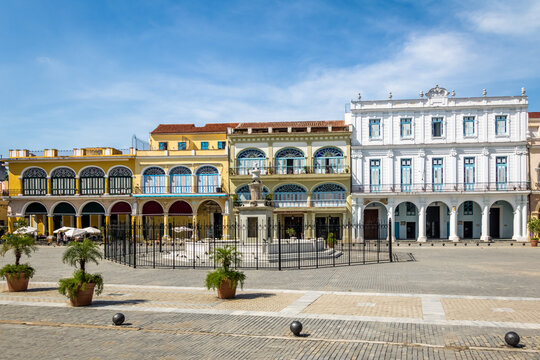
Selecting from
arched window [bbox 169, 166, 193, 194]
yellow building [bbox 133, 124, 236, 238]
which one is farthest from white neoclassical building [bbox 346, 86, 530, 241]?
arched window [bbox 169, 166, 193, 194]

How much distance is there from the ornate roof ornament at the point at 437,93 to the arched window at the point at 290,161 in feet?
41.5

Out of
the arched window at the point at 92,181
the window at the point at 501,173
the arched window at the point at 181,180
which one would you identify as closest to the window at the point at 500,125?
the window at the point at 501,173

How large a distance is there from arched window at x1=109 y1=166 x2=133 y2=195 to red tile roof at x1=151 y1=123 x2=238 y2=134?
5.54 metres

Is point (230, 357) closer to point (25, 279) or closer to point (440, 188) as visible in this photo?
point (25, 279)

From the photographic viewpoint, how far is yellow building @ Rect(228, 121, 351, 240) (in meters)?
44.1

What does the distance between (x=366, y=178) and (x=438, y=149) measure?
6892mm

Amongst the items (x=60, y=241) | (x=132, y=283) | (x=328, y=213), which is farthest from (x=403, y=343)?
(x=60, y=241)

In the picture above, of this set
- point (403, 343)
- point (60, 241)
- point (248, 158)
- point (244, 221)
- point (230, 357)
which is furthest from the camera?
point (248, 158)

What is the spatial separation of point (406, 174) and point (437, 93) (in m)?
7.80

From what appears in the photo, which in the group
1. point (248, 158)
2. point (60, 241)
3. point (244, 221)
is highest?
point (248, 158)

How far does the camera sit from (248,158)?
45.4 meters

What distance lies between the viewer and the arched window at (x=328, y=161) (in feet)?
145

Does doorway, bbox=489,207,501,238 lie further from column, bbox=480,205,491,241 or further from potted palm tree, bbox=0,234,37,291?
potted palm tree, bbox=0,234,37,291

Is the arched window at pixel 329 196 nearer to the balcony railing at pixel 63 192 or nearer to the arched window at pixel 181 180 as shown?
the arched window at pixel 181 180
